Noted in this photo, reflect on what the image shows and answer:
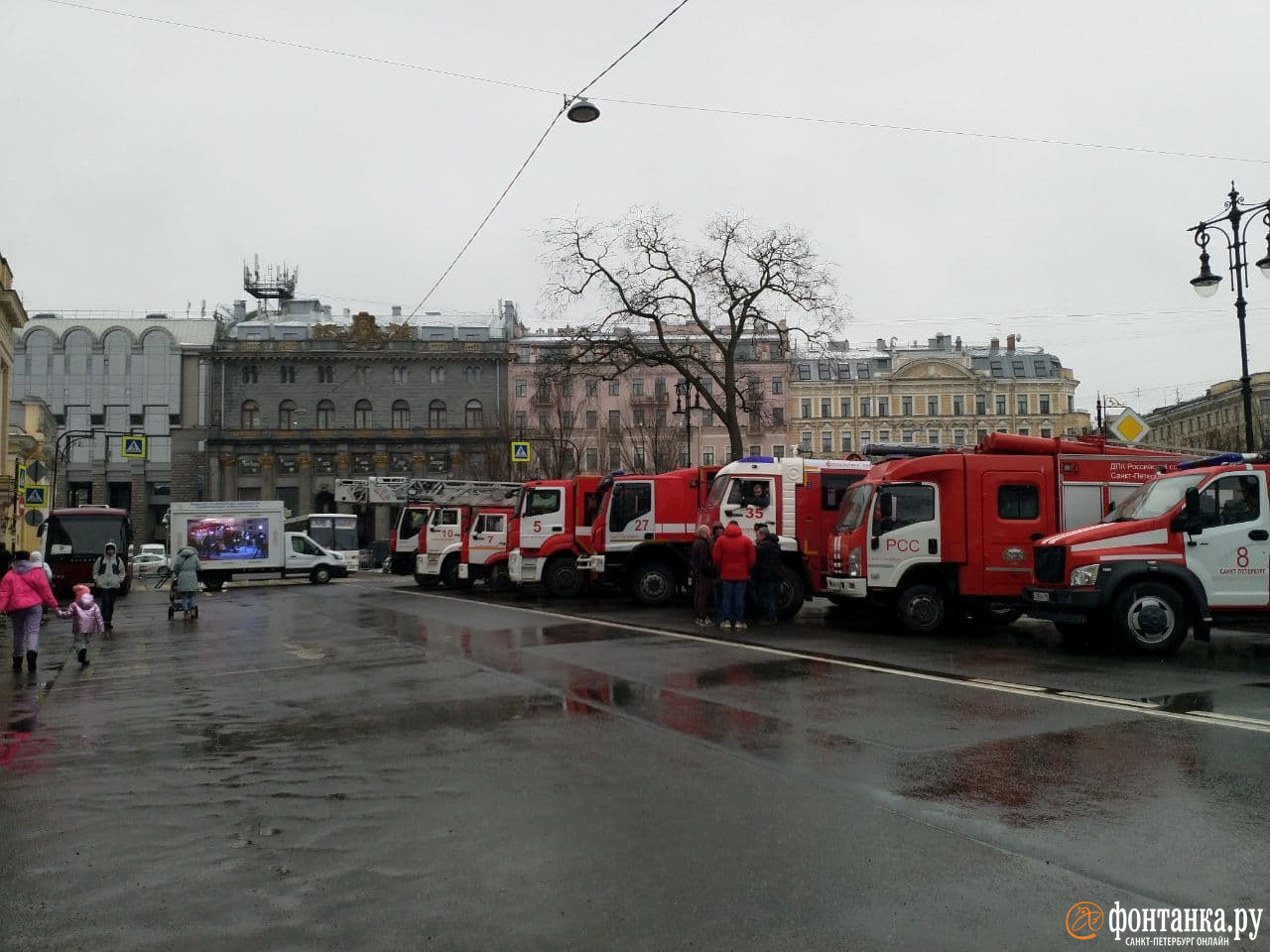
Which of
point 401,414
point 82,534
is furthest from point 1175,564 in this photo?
point 401,414

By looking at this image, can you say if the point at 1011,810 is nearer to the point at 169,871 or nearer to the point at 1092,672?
the point at 169,871

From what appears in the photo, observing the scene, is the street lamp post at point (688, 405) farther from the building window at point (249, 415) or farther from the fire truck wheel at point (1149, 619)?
the building window at point (249, 415)

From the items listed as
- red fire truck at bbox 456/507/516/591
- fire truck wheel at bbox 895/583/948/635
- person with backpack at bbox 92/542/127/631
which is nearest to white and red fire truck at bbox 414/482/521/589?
red fire truck at bbox 456/507/516/591

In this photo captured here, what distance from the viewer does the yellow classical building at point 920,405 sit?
9175 cm

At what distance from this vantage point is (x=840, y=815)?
19.5 feet

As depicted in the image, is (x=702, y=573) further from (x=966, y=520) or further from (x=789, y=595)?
(x=966, y=520)

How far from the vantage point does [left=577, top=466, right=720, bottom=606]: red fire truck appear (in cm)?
2398

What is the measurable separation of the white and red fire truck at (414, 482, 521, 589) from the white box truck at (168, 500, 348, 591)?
1041 centimetres

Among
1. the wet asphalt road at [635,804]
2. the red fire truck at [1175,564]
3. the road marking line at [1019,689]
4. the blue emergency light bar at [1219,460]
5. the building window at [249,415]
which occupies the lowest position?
the wet asphalt road at [635,804]

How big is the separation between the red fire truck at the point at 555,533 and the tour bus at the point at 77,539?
16.3 meters

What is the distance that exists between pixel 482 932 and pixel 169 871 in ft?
6.39

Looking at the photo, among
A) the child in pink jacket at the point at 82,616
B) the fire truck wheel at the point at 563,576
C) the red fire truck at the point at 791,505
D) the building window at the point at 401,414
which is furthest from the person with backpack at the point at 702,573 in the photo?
the building window at the point at 401,414

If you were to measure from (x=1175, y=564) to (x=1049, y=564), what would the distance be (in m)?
1.53

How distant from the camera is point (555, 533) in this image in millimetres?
27953
